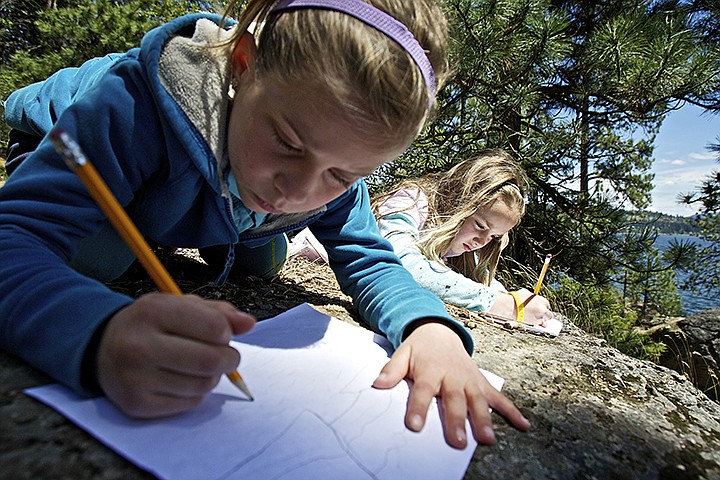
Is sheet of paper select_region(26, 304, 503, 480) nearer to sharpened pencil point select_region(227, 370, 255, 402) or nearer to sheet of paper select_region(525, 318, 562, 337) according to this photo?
sharpened pencil point select_region(227, 370, 255, 402)

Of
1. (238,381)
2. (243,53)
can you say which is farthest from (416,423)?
(243,53)

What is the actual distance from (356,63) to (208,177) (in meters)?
0.37

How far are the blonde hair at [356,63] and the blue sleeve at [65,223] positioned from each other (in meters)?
0.27

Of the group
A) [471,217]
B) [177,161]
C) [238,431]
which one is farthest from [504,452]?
[471,217]

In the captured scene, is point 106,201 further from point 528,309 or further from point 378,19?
point 528,309

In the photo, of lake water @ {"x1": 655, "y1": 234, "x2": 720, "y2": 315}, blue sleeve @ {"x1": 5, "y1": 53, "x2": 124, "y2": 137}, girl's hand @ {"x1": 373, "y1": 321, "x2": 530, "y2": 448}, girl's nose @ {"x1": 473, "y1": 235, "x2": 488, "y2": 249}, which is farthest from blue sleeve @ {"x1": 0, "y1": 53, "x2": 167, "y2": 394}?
lake water @ {"x1": 655, "y1": 234, "x2": 720, "y2": 315}

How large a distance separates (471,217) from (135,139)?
1.71 metres

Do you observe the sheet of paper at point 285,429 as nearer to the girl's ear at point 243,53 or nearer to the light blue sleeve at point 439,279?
the girl's ear at point 243,53

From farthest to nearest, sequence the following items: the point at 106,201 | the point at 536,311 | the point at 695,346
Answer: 1. the point at 695,346
2. the point at 536,311
3. the point at 106,201

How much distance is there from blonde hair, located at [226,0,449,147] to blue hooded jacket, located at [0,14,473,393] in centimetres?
19

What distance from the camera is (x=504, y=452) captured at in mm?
668

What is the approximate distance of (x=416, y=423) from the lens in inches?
→ 26.6

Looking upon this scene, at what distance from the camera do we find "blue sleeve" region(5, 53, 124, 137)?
1099 mm

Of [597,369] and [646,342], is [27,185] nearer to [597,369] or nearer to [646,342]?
[597,369]
